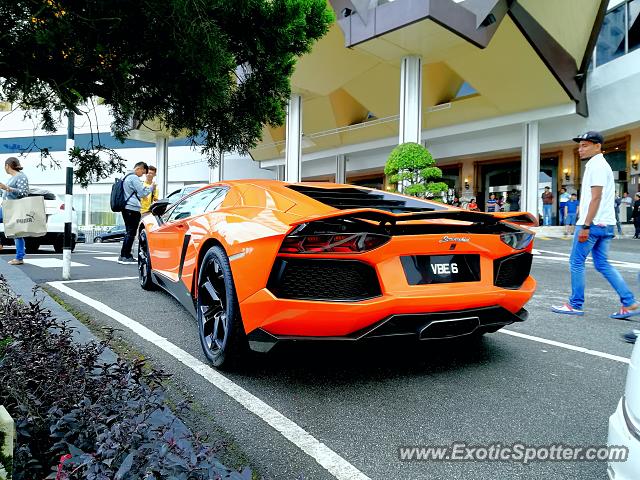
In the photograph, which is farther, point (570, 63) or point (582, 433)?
point (570, 63)

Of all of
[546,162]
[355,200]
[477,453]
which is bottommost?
[477,453]

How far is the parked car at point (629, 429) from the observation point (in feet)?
3.96

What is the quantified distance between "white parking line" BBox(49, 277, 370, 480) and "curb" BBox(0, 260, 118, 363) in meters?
0.49

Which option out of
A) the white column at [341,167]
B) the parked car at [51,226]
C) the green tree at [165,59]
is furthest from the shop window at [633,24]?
the parked car at [51,226]

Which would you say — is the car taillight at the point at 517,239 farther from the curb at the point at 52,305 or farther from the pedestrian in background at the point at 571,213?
the pedestrian in background at the point at 571,213

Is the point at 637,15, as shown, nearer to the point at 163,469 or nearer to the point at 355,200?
the point at 355,200

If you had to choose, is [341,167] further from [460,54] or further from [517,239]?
[517,239]

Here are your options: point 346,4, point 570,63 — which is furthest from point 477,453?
point 570,63

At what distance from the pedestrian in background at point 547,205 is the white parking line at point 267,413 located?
68.3 feet

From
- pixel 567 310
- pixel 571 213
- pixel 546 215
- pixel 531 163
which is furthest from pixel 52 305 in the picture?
pixel 546 215

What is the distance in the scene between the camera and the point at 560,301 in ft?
17.8

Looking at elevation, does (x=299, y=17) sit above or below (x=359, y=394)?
above

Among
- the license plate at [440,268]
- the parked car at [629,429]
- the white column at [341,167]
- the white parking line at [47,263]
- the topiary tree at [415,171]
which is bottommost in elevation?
the parked car at [629,429]

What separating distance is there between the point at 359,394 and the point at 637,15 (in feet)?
68.7
